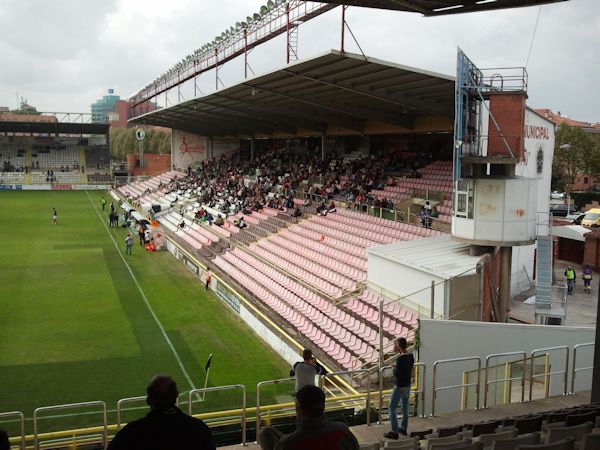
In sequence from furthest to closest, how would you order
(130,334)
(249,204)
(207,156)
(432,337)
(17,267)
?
(207,156)
(249,204)
(17,267)
(130,334)
(432,337)

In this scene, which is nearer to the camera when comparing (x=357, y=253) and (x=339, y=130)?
(x=357, y=253)

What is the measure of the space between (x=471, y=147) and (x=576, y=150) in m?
43.1

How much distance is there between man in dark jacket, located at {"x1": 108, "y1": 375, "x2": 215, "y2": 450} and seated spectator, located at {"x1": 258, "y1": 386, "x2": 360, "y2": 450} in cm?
43

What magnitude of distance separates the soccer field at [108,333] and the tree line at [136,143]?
88229 millimetres

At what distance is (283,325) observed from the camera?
17281 mm

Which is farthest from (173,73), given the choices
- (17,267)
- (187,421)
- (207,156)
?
(187,421)

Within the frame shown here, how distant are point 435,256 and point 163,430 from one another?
518 inches

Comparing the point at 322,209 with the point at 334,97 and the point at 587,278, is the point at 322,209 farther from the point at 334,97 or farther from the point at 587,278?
the point at 587,278

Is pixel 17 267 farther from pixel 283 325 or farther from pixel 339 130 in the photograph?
pixel 339 130

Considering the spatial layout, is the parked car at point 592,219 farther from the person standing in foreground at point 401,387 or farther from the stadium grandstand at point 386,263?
the person standing in foreground at point 401,387

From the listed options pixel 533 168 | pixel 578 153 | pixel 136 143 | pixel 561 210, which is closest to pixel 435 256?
→ pixel 533 168

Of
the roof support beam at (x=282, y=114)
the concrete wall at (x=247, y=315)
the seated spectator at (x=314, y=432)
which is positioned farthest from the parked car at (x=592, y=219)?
the seated spectator at (x=314, y=432)

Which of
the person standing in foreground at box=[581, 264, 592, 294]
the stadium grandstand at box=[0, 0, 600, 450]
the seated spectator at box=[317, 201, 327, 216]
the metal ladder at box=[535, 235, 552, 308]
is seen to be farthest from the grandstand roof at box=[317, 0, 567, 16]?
the seated spectator at box=[317, 201, 327, 216]

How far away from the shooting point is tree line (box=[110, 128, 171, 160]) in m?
116
